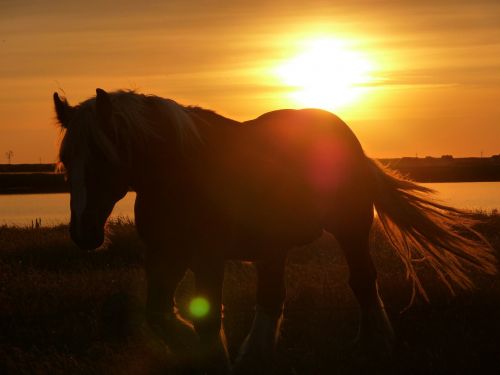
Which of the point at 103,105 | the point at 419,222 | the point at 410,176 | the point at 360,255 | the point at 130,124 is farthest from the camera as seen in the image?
the point at 410,176

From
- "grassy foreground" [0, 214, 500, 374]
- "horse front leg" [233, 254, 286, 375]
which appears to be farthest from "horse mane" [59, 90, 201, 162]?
"horse front leg" [233, 254, 286, 375]

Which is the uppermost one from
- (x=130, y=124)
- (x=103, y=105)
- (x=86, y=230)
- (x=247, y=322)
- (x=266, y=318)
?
(x=103, y=105)

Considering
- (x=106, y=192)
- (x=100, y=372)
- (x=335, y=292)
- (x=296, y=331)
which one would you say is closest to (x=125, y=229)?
(x=335, y=292)

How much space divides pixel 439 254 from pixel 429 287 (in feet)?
5.52

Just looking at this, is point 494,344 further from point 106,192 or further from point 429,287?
point 106,192

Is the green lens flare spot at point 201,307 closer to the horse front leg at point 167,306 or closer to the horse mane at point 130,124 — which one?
the horse front leg at point 167,306

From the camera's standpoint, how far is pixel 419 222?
8383 mm

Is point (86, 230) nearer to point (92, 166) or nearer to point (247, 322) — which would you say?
point (92, 166)

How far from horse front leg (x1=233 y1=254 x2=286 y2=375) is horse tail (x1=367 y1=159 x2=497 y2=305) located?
149 cm

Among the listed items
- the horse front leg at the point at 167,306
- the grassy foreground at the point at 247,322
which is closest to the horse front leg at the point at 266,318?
the grassy foreground at the point at 247,322

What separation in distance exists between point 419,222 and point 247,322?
2121 mm

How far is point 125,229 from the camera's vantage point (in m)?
16.5

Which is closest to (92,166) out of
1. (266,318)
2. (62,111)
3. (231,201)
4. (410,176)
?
(62,111)

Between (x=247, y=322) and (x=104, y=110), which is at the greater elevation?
(x=104, y=110)
